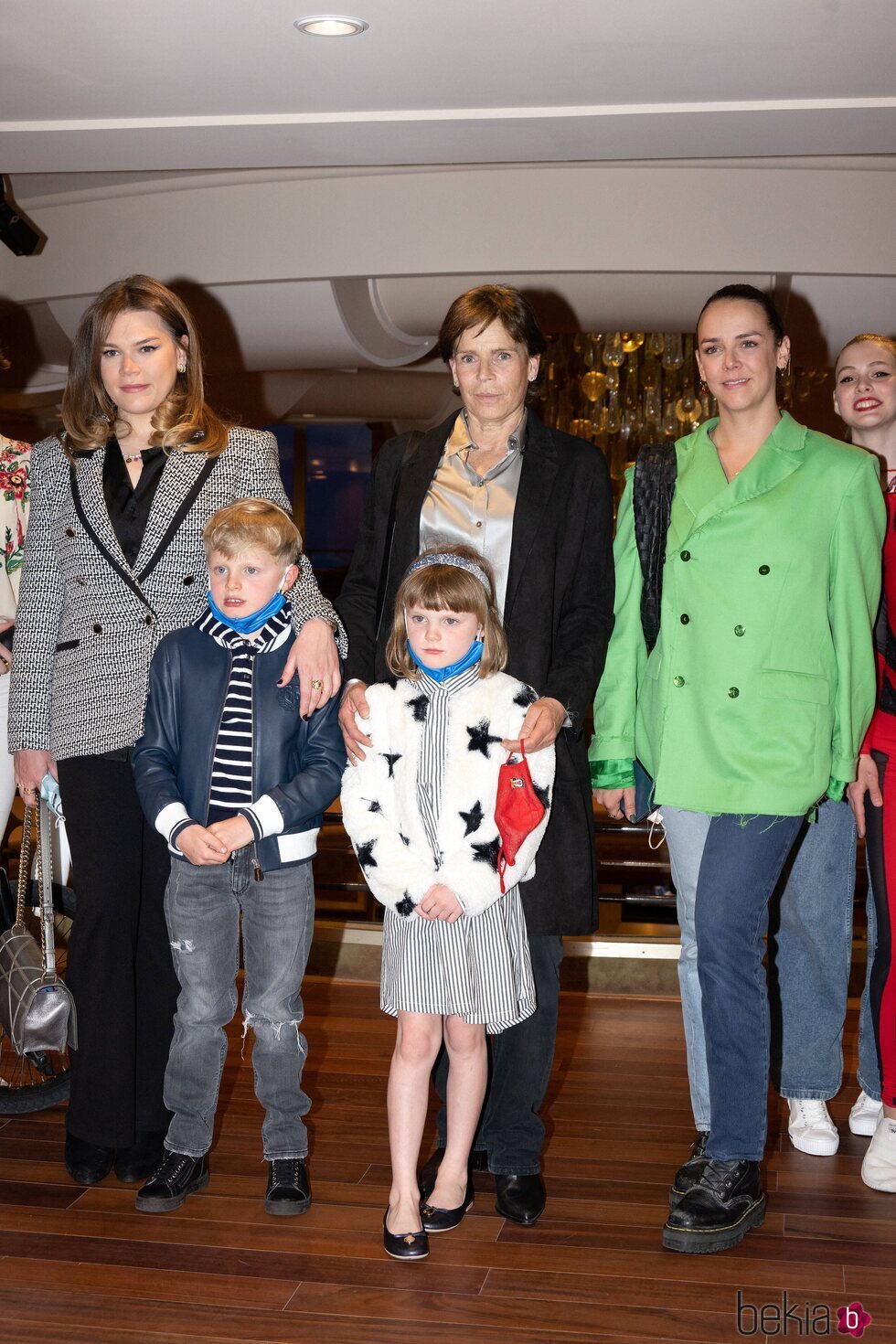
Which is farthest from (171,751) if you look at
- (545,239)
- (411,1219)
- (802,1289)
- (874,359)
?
(545,239)

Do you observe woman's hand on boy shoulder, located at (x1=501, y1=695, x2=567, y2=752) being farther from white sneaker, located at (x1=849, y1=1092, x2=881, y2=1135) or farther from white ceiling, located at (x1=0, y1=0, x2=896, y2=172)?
white ceiling, located at (x1=0, y1=0, x2=896, y2=172)

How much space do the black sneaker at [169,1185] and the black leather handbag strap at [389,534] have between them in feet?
3.61

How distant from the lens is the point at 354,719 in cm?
250

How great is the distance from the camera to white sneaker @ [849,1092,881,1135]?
120 inches

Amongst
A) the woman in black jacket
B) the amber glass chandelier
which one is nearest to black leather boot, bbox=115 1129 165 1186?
the woman in black jacket

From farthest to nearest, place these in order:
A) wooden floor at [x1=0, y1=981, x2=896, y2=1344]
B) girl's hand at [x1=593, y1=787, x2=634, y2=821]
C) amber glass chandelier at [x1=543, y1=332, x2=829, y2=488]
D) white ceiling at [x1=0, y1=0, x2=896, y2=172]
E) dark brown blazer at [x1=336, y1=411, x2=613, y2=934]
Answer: amber glass chandelier at [x1=543, y1=332, x2=829, y2=488]
white ceiling at [x1=0, y1=0, x2=896, y2=172]
girl's hand at [x1=593, y1=787, x2=634, y2=821]
dark brown blazer at [x1=336, y1=411, x2=613, y2=934]
wooden floor at [x1=0, y1=981, x2=896, y2=1344]

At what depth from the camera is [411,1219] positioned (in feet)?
7.93

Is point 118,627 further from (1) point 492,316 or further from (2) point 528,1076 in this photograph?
(2) point 528,1076

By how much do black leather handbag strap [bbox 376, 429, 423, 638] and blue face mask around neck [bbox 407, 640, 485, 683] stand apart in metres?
0.28

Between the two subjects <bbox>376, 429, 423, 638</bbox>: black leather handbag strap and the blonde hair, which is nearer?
the blonde hair

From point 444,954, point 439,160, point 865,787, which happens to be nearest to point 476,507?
point 444,954

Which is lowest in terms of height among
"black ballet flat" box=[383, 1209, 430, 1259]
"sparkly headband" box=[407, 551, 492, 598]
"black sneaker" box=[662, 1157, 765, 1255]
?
"black ballet flat" box=[383, 1209, 430, 1259]

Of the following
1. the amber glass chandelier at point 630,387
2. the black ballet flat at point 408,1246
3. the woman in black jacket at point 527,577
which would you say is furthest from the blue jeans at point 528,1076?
the amber glass chandelier at point 630,387

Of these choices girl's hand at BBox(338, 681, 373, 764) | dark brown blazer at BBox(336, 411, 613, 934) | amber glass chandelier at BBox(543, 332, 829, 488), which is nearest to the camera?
girl's hand at BBox(338, 681, 373, 764)
